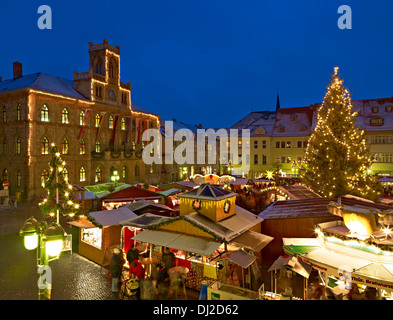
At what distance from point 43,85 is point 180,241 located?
28284 mm

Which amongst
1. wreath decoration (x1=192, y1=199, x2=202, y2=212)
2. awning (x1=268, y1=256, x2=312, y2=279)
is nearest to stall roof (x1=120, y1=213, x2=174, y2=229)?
wreath decoration (x1=192, y1=199, x2=202, y2=212)

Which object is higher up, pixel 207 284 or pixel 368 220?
pixel 368 220

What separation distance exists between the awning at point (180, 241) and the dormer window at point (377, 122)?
43.0 meters

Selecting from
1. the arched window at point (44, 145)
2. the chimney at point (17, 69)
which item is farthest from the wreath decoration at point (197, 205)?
the chimney at point (17, 69)

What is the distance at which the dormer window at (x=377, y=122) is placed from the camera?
4178 cm

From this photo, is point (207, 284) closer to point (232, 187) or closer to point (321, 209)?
point (321, 209)

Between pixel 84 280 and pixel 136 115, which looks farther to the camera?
pixel 136 115

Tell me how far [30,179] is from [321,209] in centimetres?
2740

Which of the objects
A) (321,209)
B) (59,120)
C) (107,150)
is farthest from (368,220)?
(107,150)

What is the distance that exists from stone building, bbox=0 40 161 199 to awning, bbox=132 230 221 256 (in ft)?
59.6

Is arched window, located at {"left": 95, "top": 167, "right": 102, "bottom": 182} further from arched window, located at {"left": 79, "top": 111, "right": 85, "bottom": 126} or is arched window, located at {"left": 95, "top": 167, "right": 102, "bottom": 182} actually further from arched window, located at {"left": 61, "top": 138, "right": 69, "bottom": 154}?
arched window, located at {"left": 79, "top": 111, "right": 85, "bottom": 126}

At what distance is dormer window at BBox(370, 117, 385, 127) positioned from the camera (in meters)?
41.8
